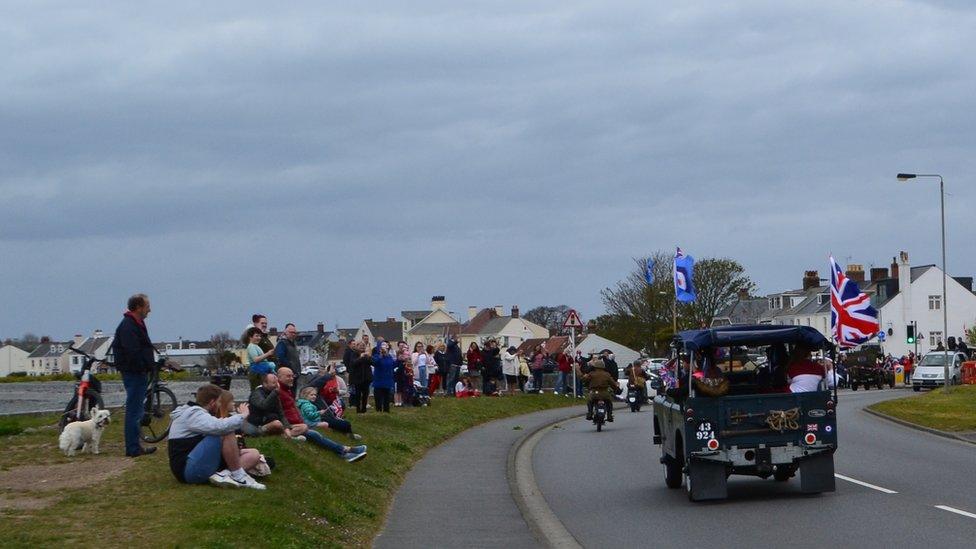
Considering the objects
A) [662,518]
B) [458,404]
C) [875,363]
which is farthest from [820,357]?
[875,363]

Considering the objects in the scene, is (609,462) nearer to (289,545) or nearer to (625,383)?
(289,545)

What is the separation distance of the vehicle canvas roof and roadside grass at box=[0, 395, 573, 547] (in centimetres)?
473

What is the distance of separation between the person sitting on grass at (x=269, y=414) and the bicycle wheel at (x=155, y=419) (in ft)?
4.65

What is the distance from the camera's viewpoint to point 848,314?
43.6 metres

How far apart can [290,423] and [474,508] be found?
3.76 meters

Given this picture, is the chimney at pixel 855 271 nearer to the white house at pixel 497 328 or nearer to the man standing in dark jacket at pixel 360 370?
the white house at pixel 497 328

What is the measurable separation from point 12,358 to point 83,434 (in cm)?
17369

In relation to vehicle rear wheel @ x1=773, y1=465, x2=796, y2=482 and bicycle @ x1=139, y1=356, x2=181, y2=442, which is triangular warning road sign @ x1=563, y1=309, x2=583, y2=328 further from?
vehicle rear wheel @ x1=773, y1=465, x2=796, y2=482

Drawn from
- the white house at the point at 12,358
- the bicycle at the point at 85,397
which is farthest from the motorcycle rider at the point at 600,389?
the white house at the point at 12,358

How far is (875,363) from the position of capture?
2667 inches

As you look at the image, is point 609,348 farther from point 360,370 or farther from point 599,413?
point 360,370

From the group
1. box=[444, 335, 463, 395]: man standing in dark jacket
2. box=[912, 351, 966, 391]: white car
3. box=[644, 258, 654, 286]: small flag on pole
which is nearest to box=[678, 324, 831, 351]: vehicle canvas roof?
box=[444, 335, 463, 395]: man standing in dark jacket

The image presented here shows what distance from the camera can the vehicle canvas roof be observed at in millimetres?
17547

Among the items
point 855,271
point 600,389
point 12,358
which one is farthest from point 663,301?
point 12,358
